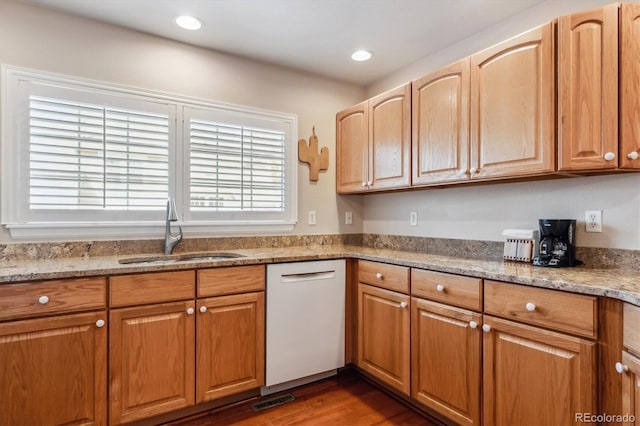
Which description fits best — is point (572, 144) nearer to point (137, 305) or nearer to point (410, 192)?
point (410, 192)

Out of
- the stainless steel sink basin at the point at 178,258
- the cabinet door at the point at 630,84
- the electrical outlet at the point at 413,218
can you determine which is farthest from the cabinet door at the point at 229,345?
the cabinet door at the point at 630,84

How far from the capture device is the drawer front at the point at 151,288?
1.73 meters

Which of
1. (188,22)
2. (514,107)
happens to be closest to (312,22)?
(188,22)

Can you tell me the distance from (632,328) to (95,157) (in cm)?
279

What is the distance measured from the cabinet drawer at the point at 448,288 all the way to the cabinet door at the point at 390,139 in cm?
72

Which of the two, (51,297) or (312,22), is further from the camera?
(312,22)

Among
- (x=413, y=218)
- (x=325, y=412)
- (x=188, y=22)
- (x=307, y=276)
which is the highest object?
(x=188, y=22)

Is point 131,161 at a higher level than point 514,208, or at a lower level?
higher

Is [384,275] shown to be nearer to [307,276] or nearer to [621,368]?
[307,276]

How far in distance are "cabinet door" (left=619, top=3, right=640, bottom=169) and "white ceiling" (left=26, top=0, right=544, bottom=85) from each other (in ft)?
1.97

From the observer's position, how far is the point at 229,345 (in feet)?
6.72

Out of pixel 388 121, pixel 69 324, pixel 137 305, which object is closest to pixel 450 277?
pixel 388 121

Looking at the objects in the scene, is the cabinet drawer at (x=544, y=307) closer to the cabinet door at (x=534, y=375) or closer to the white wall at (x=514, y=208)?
the cabinet door at (x=534, y=375)
